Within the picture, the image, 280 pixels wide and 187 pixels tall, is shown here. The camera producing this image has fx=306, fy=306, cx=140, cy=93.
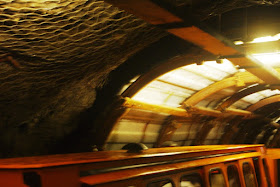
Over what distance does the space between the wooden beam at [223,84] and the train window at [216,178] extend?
3340mm

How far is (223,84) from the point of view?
787 centimetres

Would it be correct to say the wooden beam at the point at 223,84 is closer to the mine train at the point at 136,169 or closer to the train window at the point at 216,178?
the mine train at the point at 136,169

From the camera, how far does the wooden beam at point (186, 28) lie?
2850 millimetres

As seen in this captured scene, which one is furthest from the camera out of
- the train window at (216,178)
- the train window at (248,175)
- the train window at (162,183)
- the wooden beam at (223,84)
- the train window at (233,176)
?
the wooden beam at (223,84)

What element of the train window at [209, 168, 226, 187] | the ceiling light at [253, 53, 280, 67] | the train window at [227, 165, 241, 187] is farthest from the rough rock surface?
the train window at [227, 165, 241, 187]

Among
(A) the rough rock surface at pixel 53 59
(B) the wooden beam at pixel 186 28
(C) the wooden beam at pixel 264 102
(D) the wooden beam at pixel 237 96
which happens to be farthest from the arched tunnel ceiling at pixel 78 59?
(C) the wooden beam at pixel 264 102

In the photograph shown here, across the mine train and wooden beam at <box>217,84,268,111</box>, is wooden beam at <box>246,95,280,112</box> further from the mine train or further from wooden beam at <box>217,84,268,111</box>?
the mine train

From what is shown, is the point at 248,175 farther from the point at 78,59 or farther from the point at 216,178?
the point at 78,59

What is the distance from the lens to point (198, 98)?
8359 mm

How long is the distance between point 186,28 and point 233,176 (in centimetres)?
300

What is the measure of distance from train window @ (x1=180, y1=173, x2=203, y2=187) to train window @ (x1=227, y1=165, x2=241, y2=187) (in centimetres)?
105

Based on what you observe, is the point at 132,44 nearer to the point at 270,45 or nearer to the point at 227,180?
Result: the point at 270,45

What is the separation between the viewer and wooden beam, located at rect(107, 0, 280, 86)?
2.85m

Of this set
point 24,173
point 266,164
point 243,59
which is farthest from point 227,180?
point 24,173
